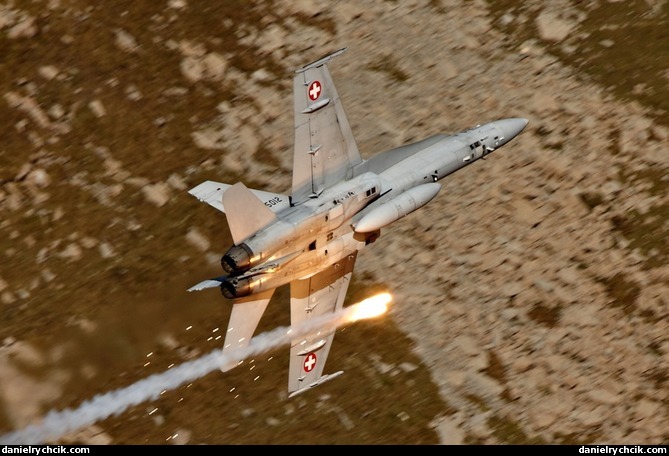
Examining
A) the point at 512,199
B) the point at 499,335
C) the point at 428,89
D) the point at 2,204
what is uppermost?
the point at 2,204

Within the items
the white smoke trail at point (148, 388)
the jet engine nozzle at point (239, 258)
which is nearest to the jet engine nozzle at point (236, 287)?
the jet engine nozzle at point (239, 258)

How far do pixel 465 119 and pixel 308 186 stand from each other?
14239 mm

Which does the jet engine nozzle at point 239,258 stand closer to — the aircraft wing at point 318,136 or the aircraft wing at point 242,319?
the aircraft wing at point 242,319

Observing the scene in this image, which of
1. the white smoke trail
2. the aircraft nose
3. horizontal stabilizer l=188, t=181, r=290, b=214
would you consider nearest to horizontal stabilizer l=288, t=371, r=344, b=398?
the white smoke trail

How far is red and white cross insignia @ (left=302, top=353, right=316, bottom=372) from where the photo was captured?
47219 millimetres

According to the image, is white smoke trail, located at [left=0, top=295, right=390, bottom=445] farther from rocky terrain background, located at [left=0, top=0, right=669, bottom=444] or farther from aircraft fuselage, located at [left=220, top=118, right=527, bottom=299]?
aircraft fuselage, located at [left=220, top=118, right=527, bottom=299]

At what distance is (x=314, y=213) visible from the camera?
44.2 m

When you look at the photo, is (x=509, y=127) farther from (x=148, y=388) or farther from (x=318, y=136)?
(x=148, y=388)

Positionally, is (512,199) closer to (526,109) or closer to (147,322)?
(526,109)

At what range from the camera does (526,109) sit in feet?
189

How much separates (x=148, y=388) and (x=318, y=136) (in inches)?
498

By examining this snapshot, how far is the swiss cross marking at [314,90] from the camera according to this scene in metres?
44.1

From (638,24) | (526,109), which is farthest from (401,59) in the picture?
(638,24)

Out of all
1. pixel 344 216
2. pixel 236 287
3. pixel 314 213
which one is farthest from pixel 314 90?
pixel 236 287
